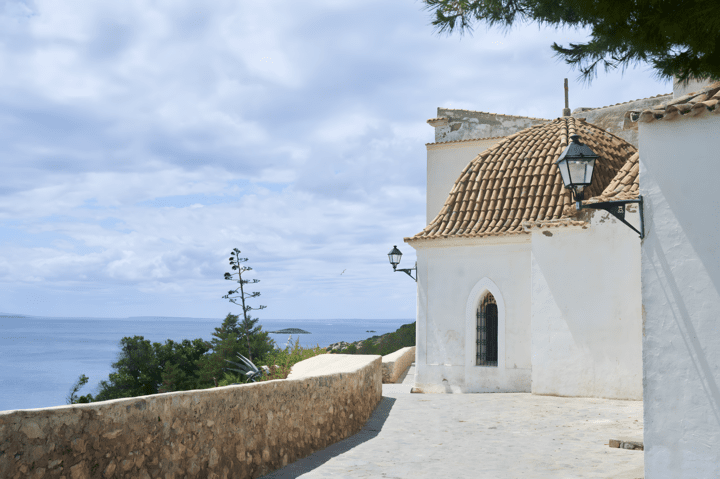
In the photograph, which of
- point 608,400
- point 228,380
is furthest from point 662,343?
point 228,380

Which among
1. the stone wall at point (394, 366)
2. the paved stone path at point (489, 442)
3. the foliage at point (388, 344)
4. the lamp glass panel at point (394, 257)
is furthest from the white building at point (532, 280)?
the foliage at point (388, 344)

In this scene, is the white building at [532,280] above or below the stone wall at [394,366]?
above

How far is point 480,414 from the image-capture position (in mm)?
11398

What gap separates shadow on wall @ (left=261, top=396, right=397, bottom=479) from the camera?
7.12 metres

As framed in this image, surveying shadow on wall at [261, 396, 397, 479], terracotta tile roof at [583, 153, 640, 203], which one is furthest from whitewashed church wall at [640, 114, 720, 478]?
shadow on wall at [261, 396, 397, 479]

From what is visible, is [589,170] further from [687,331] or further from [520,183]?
[520,183]

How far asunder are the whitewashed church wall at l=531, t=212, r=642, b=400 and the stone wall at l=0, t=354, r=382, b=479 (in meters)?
5.92

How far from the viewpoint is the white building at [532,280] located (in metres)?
12.5

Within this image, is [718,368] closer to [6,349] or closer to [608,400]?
[608,400]

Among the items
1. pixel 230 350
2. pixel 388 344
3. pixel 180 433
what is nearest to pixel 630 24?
pixel 180 433

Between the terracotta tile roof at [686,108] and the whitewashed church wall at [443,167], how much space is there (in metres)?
14.5

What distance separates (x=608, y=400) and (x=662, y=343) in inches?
242

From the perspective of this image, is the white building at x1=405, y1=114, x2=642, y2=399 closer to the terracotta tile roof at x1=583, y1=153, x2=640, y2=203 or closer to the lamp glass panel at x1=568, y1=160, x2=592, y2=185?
the terracotta tile roof at x1=583, y1=153, x2=640, y2=203

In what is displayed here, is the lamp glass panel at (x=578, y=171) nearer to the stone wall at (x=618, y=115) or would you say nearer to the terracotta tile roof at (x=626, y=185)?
the terracotta tile roof at (x=626, y=185)
